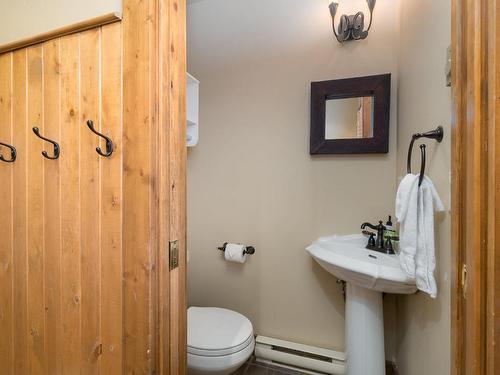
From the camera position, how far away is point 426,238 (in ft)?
2.93

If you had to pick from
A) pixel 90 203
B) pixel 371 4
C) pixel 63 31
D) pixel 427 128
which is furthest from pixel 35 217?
pixel 371 4

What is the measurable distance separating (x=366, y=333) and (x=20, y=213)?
162 centimetres

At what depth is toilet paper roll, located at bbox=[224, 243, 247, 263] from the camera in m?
1.73

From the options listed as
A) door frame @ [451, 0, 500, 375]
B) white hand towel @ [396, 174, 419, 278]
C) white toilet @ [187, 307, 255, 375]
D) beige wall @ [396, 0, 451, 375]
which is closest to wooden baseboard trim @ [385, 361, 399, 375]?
beige wall @ [396, 0, 451, 375]

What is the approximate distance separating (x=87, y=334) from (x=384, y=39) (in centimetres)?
201

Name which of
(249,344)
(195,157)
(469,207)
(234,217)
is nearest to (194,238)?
(234,217)

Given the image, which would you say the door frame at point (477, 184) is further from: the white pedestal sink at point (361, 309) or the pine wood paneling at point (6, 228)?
the pine wood paneling at point (6, 228)

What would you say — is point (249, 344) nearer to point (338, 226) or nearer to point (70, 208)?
point (338, 226)

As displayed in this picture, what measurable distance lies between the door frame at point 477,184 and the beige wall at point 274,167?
3.53 ft

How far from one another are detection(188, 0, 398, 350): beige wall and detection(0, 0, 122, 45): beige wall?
118cm

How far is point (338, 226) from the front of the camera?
1.61m

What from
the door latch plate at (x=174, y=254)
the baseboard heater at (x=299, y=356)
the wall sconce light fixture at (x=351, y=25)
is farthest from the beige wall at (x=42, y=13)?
the baseboard heater at (x=299, y=356)

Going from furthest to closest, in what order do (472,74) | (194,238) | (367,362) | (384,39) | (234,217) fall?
(194,238), (234,217), (384,39), (367,362), (472,74)

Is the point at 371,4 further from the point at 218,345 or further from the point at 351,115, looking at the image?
the point at 218,345
